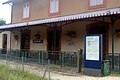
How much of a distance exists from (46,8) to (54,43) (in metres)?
3.44

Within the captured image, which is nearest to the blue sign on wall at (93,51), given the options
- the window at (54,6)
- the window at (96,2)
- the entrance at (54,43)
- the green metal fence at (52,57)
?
the green metal fence at (52,57)

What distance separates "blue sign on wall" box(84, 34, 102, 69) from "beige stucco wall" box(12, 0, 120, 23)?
11.4ft

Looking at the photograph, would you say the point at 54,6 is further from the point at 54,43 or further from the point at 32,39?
the point at 32,39

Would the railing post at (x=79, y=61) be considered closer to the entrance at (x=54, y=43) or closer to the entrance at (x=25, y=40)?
the entrance at (x=54, y=43)

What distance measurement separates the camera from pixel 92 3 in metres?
16.7

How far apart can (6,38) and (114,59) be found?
15.9 meters

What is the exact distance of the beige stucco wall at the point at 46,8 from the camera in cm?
1701

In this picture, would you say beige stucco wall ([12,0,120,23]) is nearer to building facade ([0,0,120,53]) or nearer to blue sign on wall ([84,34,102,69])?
building facade ([0,0,120,53])

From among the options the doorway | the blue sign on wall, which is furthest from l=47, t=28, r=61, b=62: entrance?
the blue sign on wall

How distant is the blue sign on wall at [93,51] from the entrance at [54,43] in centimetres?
359

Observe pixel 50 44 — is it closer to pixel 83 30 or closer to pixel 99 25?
pixel 83 30

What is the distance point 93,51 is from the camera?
41.6 ft

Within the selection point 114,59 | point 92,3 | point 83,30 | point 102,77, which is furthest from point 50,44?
point 102,77

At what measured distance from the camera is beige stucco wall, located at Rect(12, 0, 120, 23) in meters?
17.0
